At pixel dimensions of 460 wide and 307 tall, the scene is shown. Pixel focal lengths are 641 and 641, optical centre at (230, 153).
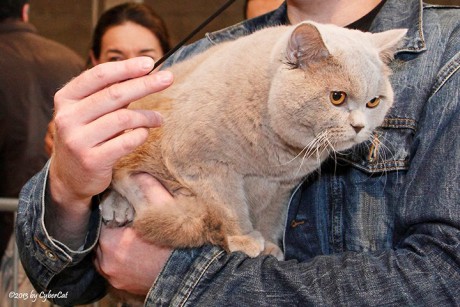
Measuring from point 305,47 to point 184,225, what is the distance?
387 mm

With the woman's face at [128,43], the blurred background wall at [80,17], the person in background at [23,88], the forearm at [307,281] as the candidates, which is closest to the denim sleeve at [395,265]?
the forearm at [307,281]

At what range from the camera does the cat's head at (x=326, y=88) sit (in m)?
1.16

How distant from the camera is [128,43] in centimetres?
264

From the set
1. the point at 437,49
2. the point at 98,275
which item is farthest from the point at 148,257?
the point at 437,49

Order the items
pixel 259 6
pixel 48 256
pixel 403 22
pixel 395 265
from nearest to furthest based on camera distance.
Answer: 1. pixel 395 265
2. pixel 48 256
3. pixel 403 22
4. pixel 259 6

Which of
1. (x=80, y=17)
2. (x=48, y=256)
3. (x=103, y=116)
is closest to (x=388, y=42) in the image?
(x=103, y=116)

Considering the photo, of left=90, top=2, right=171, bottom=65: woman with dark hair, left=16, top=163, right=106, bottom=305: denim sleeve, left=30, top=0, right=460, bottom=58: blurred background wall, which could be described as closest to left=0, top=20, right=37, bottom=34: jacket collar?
left=90, top=2, right=171, bottom=65: woman with dark hair

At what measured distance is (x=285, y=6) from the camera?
1.63 m

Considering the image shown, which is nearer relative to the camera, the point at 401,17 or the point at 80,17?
the point at 401,17

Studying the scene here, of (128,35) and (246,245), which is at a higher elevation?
(246,245)

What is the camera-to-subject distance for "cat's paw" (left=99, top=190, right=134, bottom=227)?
1.25m

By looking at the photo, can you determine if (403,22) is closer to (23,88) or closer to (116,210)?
(116,210)

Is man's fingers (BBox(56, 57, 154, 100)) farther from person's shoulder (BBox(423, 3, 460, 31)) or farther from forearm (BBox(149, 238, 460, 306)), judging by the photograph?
person's shoulder (BBox(423, 3, 460, 31))

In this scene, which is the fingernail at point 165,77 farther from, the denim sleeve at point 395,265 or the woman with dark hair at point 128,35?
the woman with dark hair at point 128,35
